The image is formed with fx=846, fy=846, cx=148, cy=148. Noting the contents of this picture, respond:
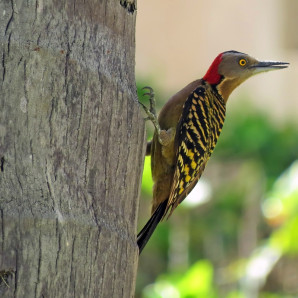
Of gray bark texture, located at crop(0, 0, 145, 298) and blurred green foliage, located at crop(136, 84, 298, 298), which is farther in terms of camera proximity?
blurred green foliage, located at crop(136, 84, 298, 298)

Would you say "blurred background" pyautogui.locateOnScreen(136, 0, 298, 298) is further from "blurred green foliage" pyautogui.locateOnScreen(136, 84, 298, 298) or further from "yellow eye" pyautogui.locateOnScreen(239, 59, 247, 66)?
"yellow eye" pyautogui.locateOnScreen(239, 59, 247, 66)

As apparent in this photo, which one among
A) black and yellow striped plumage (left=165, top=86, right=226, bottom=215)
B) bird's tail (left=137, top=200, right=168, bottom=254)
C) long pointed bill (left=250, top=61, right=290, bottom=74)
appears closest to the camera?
bird's tail (left=137, top=200, right=168, bottom=254)

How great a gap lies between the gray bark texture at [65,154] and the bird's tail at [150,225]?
2.95 feet

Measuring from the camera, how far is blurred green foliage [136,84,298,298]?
237 inches

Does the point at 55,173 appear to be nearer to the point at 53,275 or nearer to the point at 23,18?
the point at 53,275

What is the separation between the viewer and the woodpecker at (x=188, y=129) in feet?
14.7

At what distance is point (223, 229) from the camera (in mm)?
7469

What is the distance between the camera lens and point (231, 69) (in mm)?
4816

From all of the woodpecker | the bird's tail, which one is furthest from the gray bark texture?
the woodpecker

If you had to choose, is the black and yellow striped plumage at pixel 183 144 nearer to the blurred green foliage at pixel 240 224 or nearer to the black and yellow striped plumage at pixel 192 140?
the black and yellow striped plumage at pixel 192 140

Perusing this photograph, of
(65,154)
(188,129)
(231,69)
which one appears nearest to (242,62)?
(231,69)

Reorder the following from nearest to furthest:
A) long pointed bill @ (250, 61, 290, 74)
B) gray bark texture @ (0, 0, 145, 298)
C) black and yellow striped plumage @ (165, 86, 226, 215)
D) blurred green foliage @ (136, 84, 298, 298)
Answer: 1. gray bark texture @ (0, 0, 145, 298)
2. black and yellow striped plumage @ (165, 86, 226, 215)
3. long pointed bill @ (250, 61, 290, 74)
4. blurred green foliage @ (136, 84, 298, 298)

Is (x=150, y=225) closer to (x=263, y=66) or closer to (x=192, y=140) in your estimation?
(x=192, y=140)

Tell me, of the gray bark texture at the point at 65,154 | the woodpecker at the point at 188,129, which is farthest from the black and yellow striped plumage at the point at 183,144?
the gray bark texture at the point at 65,154
